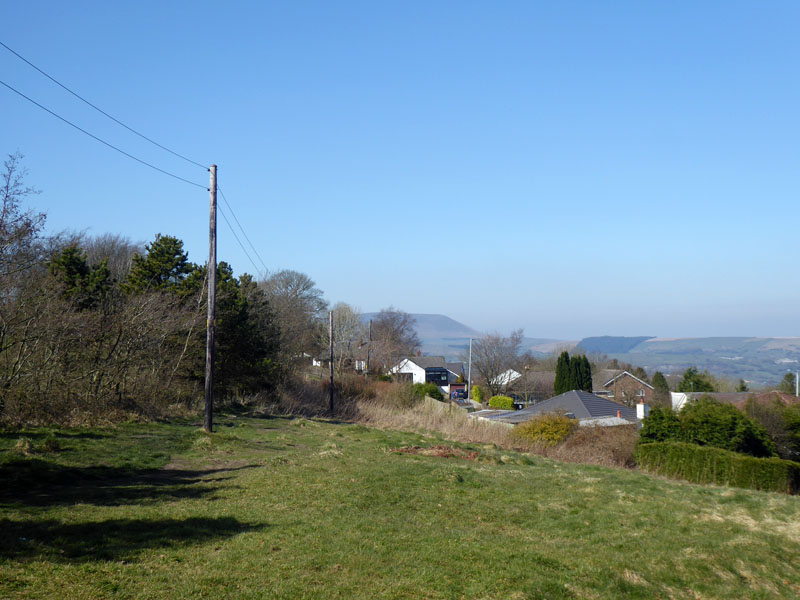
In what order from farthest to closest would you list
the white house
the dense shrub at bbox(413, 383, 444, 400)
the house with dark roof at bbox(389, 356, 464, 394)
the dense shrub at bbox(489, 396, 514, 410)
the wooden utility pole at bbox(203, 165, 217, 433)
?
the house with dark roof at bbox(389, 356, 464, 394), the white house, the dense shrub at bbox(489, 396, 514, 410), the dense shrub at bbox(413, 383, 444, 400), the wooden utility pole at bbox(203, 165, 217, 433)

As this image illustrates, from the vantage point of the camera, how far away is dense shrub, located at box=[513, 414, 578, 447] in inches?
1209

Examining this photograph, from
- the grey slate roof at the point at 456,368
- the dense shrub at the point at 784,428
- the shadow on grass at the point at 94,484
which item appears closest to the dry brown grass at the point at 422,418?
the dense shrub at the point at 784,428

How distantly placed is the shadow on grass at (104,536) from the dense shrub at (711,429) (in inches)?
998

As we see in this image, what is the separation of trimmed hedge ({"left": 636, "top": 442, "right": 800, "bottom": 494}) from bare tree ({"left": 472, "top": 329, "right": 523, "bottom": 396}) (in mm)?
52221

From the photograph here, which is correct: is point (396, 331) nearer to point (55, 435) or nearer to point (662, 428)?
point (662, 428)

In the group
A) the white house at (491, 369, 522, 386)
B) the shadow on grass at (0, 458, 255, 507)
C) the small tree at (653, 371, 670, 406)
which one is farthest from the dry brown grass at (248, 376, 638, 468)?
the white house at (491, 369, 522, 386)

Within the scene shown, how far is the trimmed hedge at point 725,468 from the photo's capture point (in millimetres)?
23266

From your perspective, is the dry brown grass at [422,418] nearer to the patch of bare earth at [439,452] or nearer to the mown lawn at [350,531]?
the patch of bare earth at [439,452]

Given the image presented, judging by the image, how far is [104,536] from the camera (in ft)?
23.9

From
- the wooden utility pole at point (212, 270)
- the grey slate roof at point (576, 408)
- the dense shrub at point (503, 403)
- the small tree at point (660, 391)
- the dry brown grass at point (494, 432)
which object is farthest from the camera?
the dense shrub at point (503, 403)

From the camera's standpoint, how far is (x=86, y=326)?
747 inches

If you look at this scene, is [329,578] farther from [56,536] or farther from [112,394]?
[112,394]

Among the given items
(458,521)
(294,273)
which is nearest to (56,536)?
(458,521)

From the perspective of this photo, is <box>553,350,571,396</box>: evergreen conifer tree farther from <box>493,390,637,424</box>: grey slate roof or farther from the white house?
<box>493,390,637,424</box>: grey slate roof
